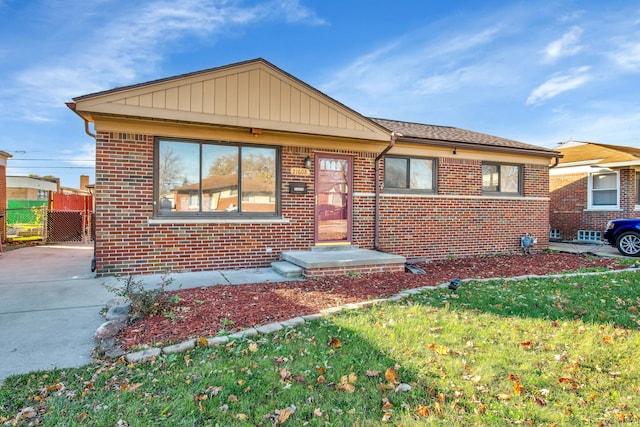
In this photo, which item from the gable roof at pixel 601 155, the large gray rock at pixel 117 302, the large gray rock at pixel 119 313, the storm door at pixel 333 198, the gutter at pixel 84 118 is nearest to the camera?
the large gray rock at pixel 119 313

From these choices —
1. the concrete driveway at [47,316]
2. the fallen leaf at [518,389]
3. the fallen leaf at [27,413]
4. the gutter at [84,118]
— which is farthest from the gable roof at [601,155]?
the fallen leaf at [27,413]

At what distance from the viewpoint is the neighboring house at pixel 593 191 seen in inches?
512

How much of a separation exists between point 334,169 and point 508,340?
553cm

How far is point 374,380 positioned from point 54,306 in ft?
14.6

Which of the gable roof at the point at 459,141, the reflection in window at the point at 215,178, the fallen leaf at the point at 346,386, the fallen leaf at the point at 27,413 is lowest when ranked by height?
the fallen leaf at the point at 27,413

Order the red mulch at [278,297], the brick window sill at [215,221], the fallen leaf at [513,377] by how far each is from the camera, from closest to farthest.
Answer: the fallen leaf at [513,377] < the red mulch at [278,297] < the brick window sill at [215,221]

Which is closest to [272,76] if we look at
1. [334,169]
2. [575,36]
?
[334,169]

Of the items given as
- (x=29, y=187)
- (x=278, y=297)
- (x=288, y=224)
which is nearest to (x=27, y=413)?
(x=278, y=297)

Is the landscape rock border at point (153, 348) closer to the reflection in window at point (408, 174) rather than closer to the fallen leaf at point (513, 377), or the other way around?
the fallen leaf at point (513, 377)

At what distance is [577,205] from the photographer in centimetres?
1427

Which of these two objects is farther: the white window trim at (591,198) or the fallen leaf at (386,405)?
the white window trim at (591,198)

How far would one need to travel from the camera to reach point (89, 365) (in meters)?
3.02

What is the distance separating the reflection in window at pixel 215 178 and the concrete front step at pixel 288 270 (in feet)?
4.13

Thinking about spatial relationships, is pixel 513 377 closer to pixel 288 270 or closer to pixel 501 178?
pixel 288 270
